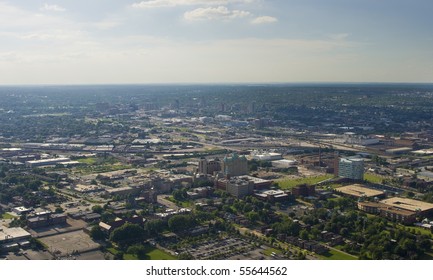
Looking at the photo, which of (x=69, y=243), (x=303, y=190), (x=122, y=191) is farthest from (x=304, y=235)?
(x=122, y=191)

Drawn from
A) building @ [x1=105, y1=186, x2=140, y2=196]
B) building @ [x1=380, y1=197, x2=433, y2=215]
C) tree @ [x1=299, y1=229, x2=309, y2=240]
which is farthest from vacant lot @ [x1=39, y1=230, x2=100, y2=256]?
building @ [x1=380, y1=197, x2=433, y2=215]

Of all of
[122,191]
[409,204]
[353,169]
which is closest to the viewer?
[409,204]

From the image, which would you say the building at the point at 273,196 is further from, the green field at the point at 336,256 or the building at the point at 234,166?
the green field at the point at 336,256

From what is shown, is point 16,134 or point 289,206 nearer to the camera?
point 289,206

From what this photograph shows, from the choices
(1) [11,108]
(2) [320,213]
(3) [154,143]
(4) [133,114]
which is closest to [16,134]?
(3) [154,143]

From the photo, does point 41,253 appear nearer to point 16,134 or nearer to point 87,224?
point 87,224

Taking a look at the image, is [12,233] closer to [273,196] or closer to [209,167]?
[273,196]
